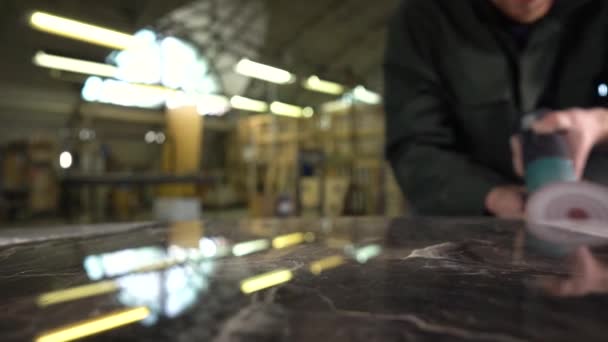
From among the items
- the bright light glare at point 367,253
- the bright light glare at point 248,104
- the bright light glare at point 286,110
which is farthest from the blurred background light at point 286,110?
the bright light glare at point 367,253

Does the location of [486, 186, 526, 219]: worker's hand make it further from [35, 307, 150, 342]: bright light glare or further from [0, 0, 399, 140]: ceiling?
[0, 0, 399, 140]: ceiling

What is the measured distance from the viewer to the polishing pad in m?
0.64

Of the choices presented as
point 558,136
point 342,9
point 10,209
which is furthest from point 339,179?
point 10,209

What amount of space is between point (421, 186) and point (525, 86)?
43 cm

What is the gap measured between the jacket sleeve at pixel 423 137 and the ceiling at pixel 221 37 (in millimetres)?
4738

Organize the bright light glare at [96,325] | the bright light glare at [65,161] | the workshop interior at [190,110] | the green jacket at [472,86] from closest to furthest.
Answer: the bright light glare at [96,325]
the green jacket at [472,86]
the bright light glare at [65,161]
the workshop interior at [190,110]

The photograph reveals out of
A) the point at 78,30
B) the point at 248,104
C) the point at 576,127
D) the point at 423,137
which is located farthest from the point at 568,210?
the point at 248,104

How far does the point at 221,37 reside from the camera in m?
7.21

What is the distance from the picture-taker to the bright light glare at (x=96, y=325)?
8.7 inches

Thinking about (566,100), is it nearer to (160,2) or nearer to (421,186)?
(421,186)

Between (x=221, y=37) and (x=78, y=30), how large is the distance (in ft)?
12.8

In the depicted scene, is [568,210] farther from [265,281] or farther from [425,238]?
[265,281]

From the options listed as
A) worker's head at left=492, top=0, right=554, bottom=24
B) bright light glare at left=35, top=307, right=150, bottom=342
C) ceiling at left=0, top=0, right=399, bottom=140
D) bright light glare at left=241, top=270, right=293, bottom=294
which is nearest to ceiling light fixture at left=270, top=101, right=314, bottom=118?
ceiling at left=0, top=0, right=399, bottom=140

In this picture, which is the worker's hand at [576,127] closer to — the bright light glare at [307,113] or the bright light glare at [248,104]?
the bright light glare at [307,113]
